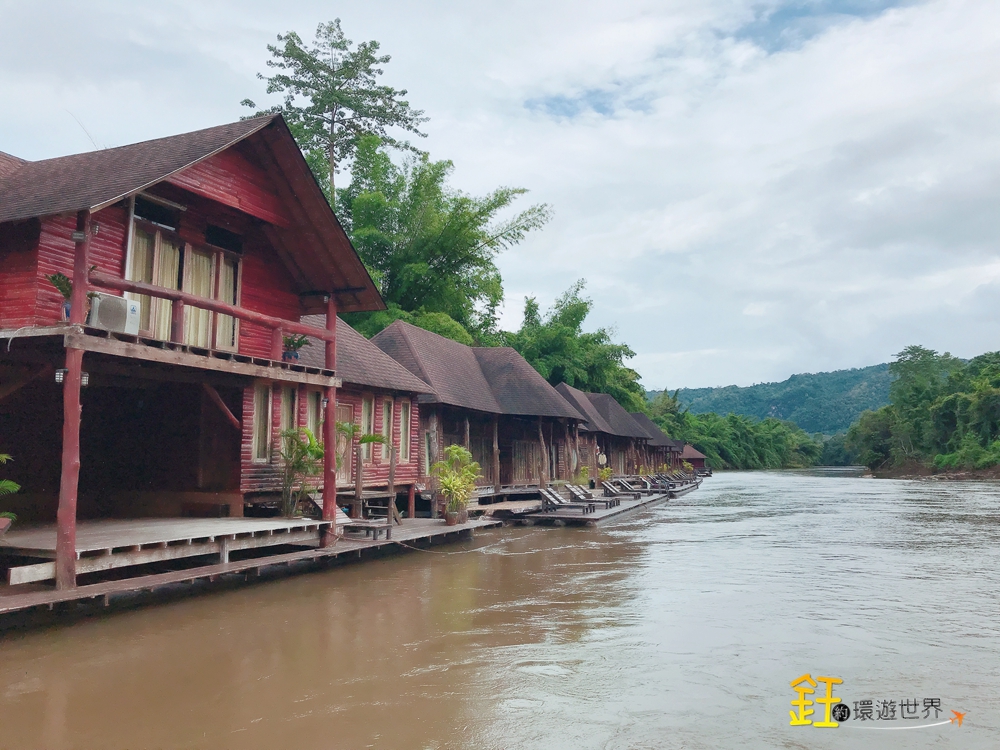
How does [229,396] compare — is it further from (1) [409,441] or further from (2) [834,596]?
(2) [834,596]

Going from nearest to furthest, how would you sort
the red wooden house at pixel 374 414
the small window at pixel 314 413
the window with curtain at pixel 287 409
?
the window with curtain at pixel 287 409, the small window at pixel 314 413, the red wooden house at pixel 374 414

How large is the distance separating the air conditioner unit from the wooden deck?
102 inches

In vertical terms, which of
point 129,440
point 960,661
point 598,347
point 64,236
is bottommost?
point 960,661

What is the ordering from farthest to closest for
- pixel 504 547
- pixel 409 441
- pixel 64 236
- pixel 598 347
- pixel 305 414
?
pixel 598 347, pixel 409 441, pixel 504 547, pixel 305 414, pixel 64 236

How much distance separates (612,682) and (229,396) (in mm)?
9528

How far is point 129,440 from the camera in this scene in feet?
45.4

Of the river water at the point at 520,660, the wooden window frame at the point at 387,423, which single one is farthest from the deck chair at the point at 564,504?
the river water at the point at 520,660

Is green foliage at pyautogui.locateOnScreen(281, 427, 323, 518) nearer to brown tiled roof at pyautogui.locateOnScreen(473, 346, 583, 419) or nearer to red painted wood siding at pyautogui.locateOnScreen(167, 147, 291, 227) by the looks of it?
red painted wood siding at pyautogui.locateOnScreen(167, 147, 291, 227)

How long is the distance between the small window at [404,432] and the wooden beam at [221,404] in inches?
243

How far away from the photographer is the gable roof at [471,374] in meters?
22.2

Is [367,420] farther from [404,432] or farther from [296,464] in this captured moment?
[296,464]

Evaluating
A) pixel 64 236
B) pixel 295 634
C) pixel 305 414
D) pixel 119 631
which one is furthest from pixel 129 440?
pixel 295 634

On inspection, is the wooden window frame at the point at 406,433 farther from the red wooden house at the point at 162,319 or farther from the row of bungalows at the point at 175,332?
the red wooden house at the point at 162,319

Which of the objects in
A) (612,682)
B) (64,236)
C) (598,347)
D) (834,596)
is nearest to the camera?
(612,682)
